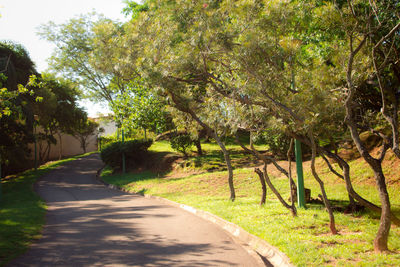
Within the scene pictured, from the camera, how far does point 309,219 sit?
26.9 feet

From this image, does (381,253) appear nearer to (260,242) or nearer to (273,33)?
(260,242)

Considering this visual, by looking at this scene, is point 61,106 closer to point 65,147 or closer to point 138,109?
point 138,109

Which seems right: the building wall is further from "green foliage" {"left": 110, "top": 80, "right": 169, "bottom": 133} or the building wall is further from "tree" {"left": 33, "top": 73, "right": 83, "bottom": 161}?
"green foliage" {"left": 110, "top": 80, "right": 169, "bottom": 133}

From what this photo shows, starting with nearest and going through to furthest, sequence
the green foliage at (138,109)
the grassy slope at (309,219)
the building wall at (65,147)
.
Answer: the grassy slope at (309,219)
the green foliage at (138,109)
the building wall at (65,147)

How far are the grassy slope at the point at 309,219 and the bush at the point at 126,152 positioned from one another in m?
10.3

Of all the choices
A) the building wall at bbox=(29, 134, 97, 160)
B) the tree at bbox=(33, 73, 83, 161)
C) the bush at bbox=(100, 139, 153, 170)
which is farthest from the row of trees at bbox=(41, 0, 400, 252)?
the building wall at bbox=(29, 134, 97, 160)

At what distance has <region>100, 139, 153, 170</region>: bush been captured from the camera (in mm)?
27188

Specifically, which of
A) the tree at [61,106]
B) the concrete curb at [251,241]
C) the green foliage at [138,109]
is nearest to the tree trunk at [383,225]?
the concrete curb at [251,241]

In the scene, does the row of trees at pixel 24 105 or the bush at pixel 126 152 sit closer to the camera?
the row of trees at pixel 24 105

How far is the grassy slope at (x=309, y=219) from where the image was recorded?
5.50 metres

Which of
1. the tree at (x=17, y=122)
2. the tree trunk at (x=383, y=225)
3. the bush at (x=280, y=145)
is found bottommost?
the tree trunk at (x=383, y=225)

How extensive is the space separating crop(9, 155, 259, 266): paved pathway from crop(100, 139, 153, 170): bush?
567 inches

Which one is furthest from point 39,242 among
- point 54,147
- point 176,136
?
point 54,147

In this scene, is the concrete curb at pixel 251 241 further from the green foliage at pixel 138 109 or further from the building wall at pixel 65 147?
the building wall at pixel 65 147
